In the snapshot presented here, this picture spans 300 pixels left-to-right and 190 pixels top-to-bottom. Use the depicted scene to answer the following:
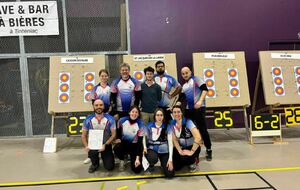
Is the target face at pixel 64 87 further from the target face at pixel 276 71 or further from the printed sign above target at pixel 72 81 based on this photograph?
the target face at pixel 276 71

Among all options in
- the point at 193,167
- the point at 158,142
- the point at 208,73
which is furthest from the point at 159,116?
the point at 208,73

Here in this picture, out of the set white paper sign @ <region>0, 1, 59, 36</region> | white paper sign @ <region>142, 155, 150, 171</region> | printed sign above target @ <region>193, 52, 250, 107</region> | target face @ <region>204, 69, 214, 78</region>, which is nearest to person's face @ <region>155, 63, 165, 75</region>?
printed sign above target @ <region>193, 52, 250, 107</region>

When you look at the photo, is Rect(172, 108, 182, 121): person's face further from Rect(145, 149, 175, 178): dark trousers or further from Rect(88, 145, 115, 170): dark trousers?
Rect(88, 145, 115, 170): dark trousers

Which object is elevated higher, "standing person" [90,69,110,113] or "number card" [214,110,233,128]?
"standing person" [90,69,110,113]

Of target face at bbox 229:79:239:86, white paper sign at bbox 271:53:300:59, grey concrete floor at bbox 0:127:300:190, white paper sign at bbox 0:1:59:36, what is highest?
white paper sign at bbox 0:1:59:36

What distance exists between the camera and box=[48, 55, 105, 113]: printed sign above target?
169 inches

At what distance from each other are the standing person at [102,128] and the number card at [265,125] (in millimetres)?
2138

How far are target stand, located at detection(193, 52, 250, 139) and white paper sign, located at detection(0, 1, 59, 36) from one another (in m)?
2.55

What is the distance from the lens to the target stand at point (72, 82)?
429cm

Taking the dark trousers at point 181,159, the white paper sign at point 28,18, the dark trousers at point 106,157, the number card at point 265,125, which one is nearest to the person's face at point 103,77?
the dark trousers at point 106,157

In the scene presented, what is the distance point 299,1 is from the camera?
511cm

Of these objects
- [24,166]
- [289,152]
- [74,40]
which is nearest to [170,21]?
[74,40]

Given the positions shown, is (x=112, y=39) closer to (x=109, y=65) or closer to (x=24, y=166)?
(x=109, y=65)

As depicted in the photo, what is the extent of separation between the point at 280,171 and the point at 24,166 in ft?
9.94
